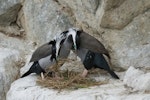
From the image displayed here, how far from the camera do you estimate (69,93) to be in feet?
18.0

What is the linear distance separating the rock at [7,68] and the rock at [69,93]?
322 mm

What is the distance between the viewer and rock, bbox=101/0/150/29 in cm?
617

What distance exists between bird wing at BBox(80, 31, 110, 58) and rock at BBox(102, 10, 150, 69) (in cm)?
23

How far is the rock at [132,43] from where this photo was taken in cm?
627

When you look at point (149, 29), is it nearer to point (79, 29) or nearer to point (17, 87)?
point (79, 29)

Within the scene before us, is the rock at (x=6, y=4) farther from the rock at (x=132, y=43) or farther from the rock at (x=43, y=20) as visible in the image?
the rock at (x=132, y=43)

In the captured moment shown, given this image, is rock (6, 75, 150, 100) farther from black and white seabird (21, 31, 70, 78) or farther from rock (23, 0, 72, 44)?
rock (23, 0, 72, 44)

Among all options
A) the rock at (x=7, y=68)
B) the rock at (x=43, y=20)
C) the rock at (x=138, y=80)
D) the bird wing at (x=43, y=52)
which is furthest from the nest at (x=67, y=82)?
the rock at (x=43, y=20)

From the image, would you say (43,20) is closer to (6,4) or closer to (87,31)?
(6,4)

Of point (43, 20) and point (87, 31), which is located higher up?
point (43, 20)

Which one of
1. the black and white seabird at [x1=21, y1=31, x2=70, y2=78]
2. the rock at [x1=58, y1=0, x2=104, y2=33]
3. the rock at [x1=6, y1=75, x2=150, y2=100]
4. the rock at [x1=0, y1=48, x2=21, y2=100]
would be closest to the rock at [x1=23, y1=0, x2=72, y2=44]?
the rock at [x1=58, y1=0, x2=104, y2=33]

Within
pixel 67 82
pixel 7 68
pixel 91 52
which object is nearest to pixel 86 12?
pixel 91 52

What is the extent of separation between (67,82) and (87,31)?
106cm

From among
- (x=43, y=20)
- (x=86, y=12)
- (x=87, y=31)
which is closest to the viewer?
(x=86, y=12)
